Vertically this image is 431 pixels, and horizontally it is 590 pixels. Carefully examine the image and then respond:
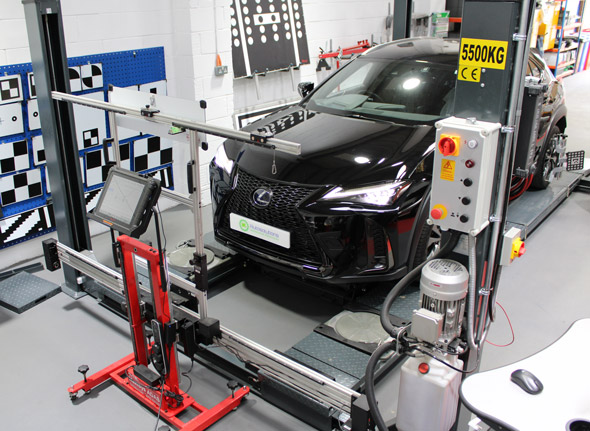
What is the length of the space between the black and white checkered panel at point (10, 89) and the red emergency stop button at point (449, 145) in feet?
10.4

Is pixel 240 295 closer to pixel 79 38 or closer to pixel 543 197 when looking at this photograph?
pixel 79 38

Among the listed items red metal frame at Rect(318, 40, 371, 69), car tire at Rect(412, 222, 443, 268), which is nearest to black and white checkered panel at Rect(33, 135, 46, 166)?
car tire at Rect(412, 222, 443, 268)

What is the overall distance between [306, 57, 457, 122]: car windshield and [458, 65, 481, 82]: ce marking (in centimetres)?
157

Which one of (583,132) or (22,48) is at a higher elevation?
(22,48)

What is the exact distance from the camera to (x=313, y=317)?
338 centimetres

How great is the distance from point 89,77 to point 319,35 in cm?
308

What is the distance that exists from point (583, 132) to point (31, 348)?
767cm

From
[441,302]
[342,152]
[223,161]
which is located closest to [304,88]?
[223,161]

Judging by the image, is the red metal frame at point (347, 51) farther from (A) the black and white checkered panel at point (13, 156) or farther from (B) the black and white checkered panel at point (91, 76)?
(A) the black and white checkered panel at point (13, 156)

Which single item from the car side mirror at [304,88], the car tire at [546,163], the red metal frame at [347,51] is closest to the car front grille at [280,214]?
the car side mirror at [304,88]

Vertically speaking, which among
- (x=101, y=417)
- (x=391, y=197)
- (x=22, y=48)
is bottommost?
(x=101, y=417)

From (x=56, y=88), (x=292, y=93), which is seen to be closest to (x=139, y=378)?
(x=56, y=88)

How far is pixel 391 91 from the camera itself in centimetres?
382

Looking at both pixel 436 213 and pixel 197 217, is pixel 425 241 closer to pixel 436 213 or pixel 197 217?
pixel 436 213
